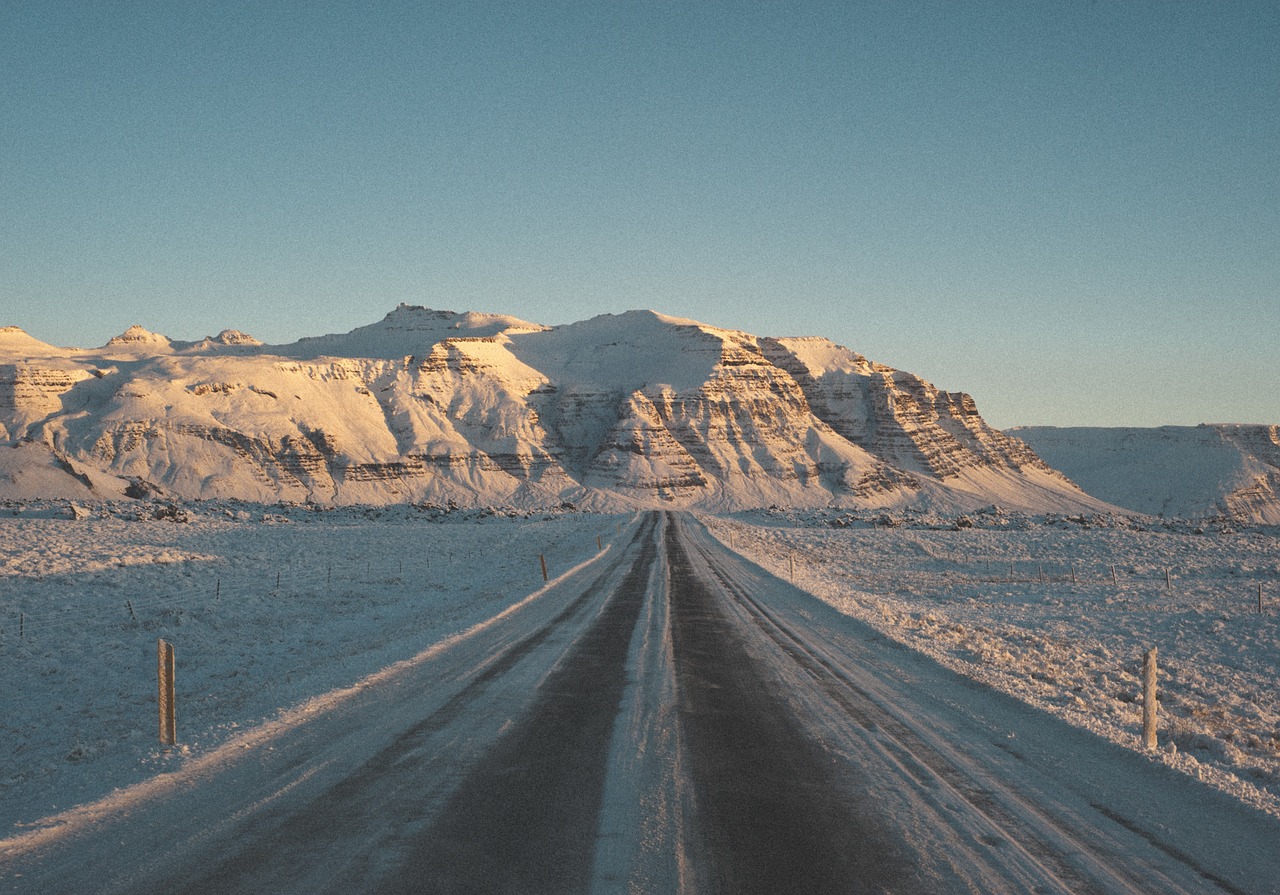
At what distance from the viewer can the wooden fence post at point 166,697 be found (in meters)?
8.82

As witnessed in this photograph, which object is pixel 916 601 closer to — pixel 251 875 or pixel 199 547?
pixel 251 875

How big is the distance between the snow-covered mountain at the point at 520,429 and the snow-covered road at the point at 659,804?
12364cm

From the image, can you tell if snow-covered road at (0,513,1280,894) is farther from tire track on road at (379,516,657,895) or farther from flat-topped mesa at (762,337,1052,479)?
flat-topped mesa at (762,337,1052,479)

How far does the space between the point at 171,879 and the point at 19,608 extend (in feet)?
58.6

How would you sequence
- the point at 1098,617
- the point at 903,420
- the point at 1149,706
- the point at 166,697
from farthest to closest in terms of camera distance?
1. the point at 903,420
2. the point at 1098,617
3. the point at 1149,706
4. the point at 166,697

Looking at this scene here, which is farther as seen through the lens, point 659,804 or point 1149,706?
point 1149,706

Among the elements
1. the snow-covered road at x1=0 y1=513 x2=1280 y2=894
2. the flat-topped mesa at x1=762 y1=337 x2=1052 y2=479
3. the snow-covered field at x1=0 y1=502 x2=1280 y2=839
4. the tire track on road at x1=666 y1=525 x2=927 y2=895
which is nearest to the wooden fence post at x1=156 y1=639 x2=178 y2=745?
the snow-covered field at x1=0 y1=502 x2=1280 y2=839

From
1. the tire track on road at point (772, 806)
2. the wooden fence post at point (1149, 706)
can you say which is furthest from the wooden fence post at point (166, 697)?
the wooden fence post at point (1149, 706)

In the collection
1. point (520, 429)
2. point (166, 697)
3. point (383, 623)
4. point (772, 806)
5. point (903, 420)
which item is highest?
point (903, 420)

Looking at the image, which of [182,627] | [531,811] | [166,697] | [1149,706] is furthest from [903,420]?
[531,811]

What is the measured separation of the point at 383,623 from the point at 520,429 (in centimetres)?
14483

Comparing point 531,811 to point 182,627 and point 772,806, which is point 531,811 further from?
point 182,627

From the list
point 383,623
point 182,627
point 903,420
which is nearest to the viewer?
point 182,627

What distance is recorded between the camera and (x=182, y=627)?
711 inches
